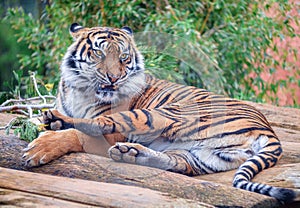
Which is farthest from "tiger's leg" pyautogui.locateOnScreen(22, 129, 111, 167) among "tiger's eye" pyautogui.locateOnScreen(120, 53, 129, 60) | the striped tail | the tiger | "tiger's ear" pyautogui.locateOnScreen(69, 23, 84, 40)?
the striped tail

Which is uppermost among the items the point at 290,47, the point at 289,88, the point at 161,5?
the point at 161,5

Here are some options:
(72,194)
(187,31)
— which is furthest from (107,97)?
(187,31)

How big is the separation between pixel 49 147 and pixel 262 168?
0.99 m

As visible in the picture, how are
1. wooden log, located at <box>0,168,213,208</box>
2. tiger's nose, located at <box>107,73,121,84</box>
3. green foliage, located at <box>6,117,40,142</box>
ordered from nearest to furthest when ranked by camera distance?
wooden log, located at <box>0,168,213,208</box> < tiger's nose, located at <box>107,73,121,84</box> < green foliage, located at <box>6,117,40,142</box>

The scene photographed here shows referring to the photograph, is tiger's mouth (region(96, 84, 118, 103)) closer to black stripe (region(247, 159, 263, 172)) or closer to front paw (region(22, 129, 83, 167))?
front paw (region(22, 129, 83, 167))

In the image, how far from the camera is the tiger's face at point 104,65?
→ 9.45ft

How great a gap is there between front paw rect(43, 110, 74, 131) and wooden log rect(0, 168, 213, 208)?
1.35 feet

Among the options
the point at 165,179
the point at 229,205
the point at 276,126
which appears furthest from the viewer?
the point at 276,126

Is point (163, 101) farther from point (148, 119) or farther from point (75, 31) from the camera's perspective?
point (75, 31)

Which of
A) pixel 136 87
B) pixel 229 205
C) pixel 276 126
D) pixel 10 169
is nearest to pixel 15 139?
pixel 10 169

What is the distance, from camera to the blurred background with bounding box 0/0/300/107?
575 centimetres

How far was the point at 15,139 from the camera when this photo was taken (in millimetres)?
3037

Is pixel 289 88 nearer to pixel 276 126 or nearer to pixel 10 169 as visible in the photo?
pixel 276 126

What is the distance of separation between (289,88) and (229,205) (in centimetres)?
517
